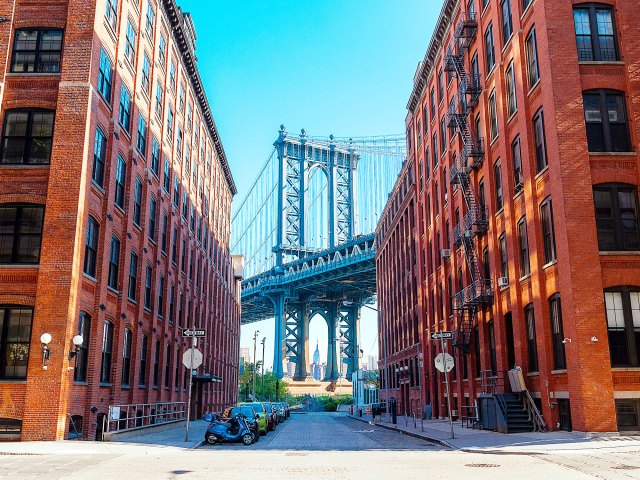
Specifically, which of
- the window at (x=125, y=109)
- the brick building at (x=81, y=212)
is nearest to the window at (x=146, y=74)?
the brick building at (x=81, y=212)

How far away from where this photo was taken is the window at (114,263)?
2784cm

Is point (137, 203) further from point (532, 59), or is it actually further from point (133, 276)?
point (532, 59)

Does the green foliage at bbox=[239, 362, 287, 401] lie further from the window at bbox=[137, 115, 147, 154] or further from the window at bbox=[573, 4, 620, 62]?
the window at bbox=[573, 4, 620, 62]

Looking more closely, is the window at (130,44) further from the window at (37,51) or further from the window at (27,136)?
the window at (27,136)

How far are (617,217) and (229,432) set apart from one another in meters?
15.8

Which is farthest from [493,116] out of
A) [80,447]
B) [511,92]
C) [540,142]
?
[80,447]

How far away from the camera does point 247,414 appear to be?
83.8 feet

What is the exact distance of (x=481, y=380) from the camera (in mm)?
32781

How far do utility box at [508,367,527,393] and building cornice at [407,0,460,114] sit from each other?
23413mm

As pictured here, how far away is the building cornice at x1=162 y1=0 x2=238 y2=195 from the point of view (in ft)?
129

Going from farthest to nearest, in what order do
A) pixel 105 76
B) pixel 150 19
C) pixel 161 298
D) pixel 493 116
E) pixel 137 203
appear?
pixel 161 298 → pixel 150 19 → pixel 137 203 → pixel 493 116 → pixel 105 76

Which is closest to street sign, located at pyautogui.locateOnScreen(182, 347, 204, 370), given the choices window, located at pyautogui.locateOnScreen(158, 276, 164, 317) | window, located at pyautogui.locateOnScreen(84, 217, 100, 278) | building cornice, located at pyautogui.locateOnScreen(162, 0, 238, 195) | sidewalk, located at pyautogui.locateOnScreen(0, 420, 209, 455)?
sidewalk, located at pyautogui.locateOnScreen(0, 420, 209, 455)

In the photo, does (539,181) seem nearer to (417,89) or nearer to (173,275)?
(173,275)

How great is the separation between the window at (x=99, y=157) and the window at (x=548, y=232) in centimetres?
1774
